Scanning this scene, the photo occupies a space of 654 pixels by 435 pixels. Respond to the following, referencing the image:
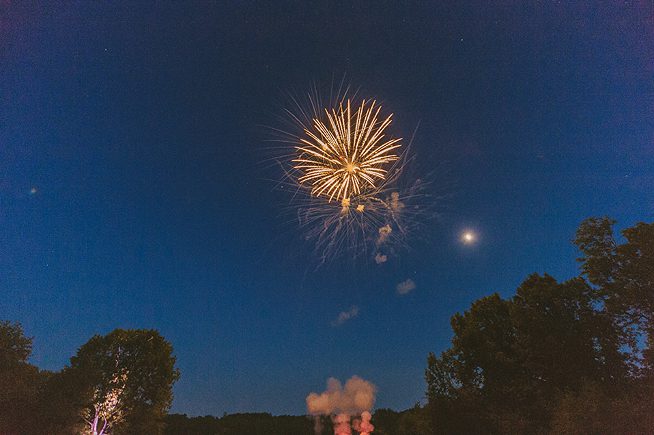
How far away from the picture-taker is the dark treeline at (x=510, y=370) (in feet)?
62.0

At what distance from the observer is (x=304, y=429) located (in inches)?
3329

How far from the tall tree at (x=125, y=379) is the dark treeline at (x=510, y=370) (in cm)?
8

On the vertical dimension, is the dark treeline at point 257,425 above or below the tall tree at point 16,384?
below

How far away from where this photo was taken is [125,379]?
29500 millimetres

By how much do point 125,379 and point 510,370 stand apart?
31108mm

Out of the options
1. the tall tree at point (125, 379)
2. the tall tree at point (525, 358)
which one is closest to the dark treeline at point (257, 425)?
the tall tree at point (525, 358)

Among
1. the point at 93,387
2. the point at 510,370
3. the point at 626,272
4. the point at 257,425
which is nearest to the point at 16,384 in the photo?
the point at 93,387

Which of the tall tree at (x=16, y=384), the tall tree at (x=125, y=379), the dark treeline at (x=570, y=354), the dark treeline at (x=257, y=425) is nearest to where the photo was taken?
the dark treeline at (x=570, y=354)

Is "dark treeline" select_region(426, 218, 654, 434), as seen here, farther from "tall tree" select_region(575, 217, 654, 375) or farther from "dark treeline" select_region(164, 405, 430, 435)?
"dark treeline" select_region(164, 405, 430, 435)

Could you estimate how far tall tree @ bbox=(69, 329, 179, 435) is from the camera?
27969mm

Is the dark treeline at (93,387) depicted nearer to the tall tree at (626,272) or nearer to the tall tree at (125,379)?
the tall tree at (125,379)

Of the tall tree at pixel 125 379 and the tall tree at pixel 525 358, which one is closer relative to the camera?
the tall tree at pixel 525 358

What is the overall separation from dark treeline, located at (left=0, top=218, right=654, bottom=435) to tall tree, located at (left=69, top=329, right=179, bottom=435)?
0.08 m

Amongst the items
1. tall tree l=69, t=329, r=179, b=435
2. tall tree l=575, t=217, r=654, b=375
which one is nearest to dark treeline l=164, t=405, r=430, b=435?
tall tree l=69, t=329, r=179, b=435
